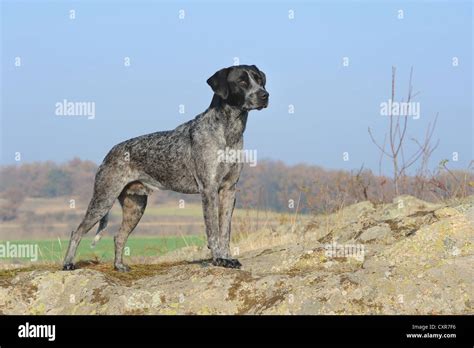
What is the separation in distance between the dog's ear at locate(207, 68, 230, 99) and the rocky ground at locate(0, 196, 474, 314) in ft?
7.85

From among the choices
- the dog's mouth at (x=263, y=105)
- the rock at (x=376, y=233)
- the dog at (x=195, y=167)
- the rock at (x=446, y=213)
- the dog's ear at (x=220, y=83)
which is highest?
the dog's ear at (x=220, y=83)

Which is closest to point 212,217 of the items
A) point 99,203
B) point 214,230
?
point 214,230

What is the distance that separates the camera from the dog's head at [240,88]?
387 inches

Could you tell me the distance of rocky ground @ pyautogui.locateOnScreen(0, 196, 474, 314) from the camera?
315 inches

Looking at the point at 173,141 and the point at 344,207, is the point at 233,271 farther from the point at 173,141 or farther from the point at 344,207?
the point at 344,207

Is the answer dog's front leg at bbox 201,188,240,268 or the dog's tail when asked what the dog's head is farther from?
the dog's tail

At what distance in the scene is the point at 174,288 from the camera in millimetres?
8555

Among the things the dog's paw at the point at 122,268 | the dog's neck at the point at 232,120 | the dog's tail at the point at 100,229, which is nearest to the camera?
the dog's neck at the point at 232,120

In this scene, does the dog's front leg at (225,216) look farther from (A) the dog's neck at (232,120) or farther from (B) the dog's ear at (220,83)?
(B) the dog's ear at (220,83)

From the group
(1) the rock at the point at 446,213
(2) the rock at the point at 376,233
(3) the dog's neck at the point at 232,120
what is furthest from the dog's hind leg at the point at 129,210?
(1) the rock at the point at 446,213

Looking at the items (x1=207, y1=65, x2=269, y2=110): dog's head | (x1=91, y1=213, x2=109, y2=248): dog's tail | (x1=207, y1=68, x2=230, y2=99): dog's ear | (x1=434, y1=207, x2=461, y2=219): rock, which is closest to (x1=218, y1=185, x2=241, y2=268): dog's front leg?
(x1=207, y1=65, x2=269, y2=110): dog's head
